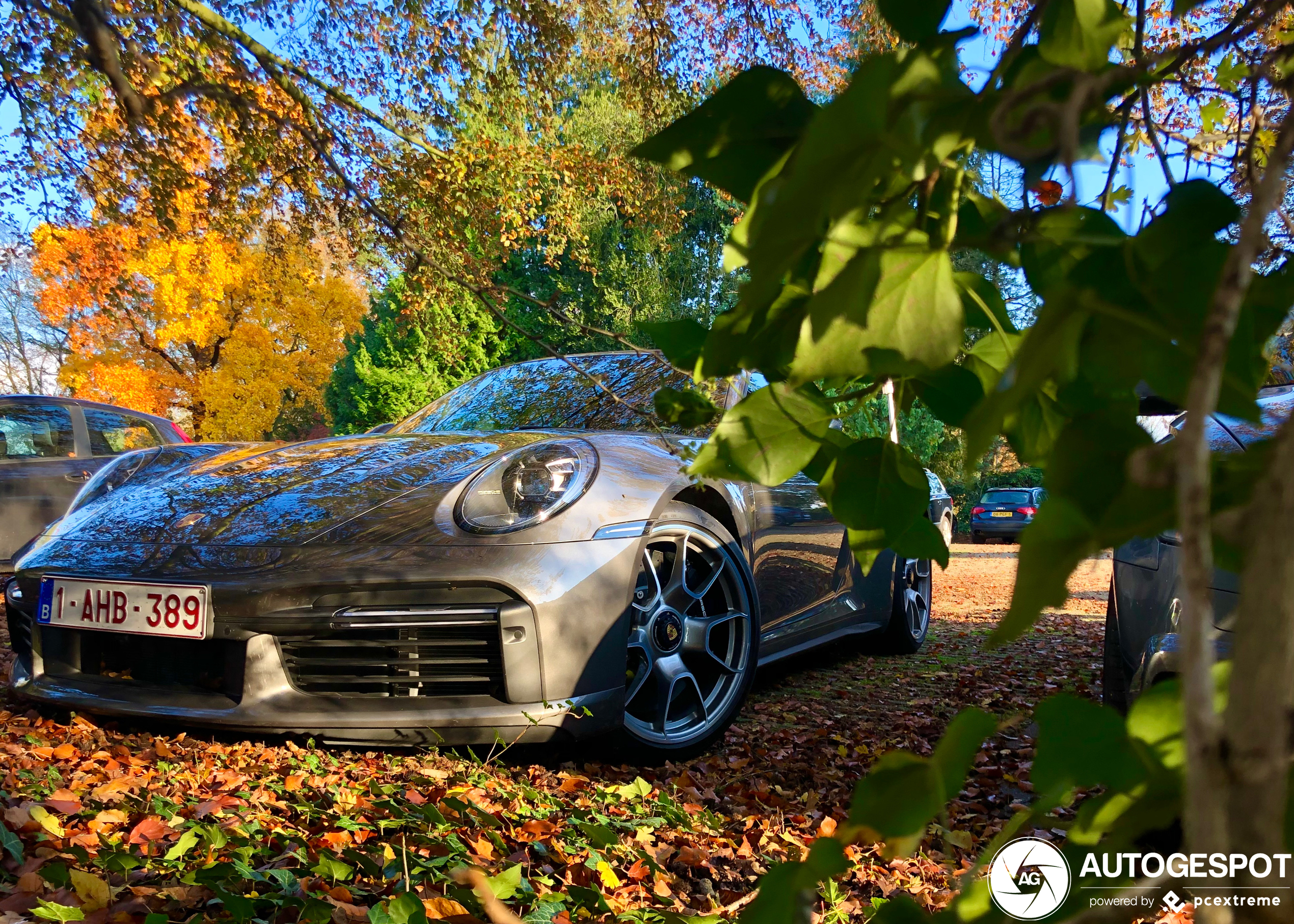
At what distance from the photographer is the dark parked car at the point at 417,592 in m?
2.23

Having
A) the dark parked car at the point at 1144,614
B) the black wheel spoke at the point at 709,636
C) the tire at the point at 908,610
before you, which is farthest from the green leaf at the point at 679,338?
the tire at the point at 908,610

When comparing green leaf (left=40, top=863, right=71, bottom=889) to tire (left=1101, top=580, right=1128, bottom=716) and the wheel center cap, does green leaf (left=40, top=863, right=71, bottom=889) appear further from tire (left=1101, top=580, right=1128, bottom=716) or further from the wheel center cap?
tire (left=1101, top=580, right=1128, bottom=716)

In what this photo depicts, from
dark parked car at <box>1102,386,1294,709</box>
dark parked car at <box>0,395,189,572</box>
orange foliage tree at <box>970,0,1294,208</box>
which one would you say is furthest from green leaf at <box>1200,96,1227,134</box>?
dark parked car at <box>0,395,189,572</box>

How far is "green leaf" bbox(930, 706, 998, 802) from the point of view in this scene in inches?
14.5

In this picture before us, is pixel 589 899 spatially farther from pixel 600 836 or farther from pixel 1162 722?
pixel 1162 722

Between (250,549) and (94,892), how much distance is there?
3.36ft

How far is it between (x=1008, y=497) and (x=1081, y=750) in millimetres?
22196

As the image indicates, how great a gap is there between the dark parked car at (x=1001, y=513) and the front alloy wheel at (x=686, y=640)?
18725 mm

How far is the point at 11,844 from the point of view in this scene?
1.68 meters

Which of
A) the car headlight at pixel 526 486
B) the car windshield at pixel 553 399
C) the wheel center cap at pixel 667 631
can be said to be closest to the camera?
the car headlight at pixel 526 486

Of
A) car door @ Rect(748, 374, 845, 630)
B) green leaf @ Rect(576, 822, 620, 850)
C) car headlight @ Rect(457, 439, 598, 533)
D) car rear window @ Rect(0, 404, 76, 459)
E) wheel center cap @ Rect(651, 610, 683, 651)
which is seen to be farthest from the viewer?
car rear window @ Rect(0, 404, 76, 459)

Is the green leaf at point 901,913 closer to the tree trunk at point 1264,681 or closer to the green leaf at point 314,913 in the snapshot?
the tree trunk at point 1264,681

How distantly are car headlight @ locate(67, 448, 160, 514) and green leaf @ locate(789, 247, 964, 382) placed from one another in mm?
3289

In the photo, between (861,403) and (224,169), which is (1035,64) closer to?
(861,403)
